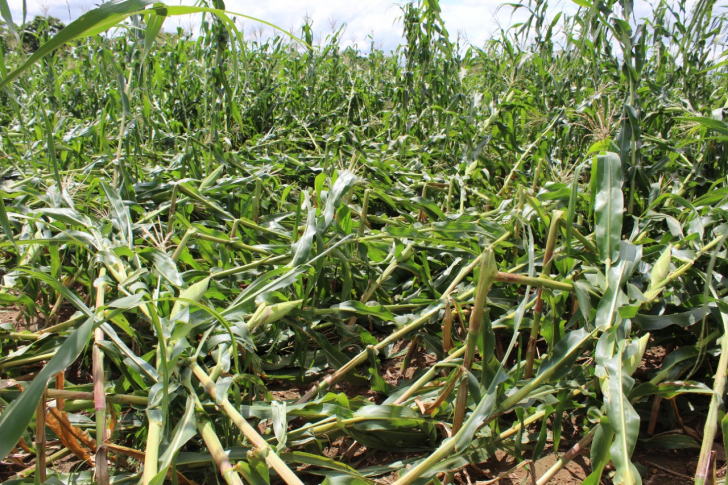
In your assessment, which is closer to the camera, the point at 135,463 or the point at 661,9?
the point at 135,463

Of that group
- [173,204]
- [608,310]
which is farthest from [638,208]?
[173,204]

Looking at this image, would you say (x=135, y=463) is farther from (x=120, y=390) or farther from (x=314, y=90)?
(x=314, y=90)

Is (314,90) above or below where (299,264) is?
above

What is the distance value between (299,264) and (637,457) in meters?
0.80

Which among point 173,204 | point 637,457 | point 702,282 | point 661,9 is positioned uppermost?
point 661,9

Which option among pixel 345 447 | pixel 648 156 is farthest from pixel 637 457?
pixel 648 156

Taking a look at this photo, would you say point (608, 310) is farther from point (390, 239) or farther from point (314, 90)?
point (314, 90)

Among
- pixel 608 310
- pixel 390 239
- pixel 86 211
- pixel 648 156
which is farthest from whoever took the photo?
pixel 648 156

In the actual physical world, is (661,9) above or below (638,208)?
above

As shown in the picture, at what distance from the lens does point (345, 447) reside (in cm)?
105

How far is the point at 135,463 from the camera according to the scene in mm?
970

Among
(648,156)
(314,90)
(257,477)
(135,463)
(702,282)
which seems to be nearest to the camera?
(257,477)

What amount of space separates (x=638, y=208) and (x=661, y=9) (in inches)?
71.5

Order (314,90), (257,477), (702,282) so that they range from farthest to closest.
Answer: (314,90)
(702,282)
(257,477)
